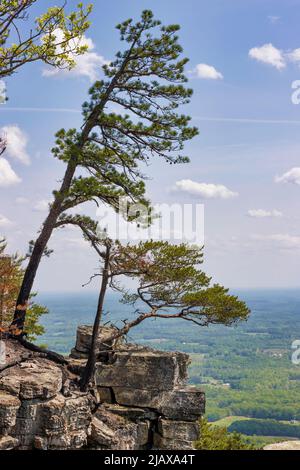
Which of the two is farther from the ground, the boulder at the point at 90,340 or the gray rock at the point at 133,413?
the boulder at the point at 90,340

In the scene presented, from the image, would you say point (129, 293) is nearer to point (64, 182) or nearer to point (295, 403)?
point (64, 182)

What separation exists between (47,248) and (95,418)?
591cm

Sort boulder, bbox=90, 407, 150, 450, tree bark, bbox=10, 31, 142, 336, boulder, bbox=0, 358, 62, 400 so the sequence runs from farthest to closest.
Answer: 1. tree bark, bbox=10, 31, 142, 336
2. boulder, bbox=90, 407, 150, 450
3. boulder, bbox=0, 358, 62, 400

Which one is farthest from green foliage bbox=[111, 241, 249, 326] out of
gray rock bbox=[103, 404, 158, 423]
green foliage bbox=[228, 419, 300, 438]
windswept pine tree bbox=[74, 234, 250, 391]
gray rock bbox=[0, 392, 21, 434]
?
green foliage bbox=[228, 419, 300, 438]

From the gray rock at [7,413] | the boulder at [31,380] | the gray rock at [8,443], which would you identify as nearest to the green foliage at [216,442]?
the boulder at [31,380]

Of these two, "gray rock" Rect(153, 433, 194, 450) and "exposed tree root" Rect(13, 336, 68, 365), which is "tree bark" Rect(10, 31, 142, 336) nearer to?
"exposed tree root" Rect(13, 336, 68, 365)

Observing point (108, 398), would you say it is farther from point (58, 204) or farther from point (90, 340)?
point (58, 204)

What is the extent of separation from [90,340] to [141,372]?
8.18 ft

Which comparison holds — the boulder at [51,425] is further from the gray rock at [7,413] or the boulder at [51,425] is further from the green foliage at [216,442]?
the green foliage at [216,442]

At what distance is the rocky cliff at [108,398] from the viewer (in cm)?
1331

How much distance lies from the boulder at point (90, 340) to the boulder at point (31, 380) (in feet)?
7.44

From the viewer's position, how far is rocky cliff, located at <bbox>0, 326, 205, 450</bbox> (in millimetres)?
13312

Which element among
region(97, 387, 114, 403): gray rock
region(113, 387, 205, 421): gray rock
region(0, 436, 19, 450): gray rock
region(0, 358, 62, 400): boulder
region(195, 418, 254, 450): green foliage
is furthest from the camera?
region(195, 418, 254, 450): green foliage
